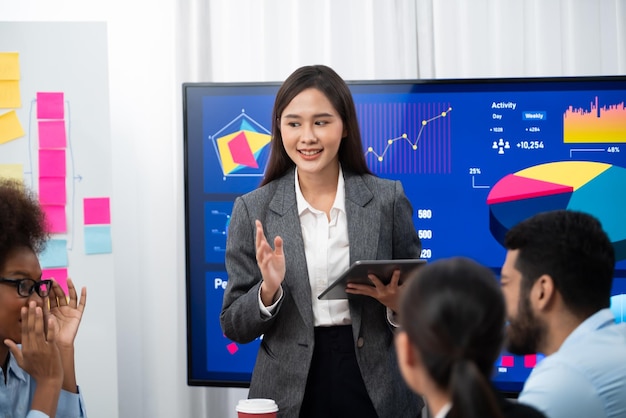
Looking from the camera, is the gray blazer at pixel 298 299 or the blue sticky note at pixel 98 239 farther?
the blue sticky note at pixel 98 239

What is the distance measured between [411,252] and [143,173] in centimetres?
208

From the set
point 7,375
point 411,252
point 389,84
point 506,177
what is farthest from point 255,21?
point 7,375

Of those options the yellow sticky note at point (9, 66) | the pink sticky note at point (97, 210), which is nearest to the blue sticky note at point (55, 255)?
the pink sticky note at point (97, 210)

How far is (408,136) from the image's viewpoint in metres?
3.55

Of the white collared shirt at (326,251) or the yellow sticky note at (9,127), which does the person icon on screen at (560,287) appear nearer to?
the white collared shirt at (326,251)

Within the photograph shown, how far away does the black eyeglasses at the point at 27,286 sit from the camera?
1.94 m

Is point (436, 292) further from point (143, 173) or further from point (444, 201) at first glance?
point (143, 173)

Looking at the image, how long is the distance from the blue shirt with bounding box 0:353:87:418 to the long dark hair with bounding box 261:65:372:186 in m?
0.86

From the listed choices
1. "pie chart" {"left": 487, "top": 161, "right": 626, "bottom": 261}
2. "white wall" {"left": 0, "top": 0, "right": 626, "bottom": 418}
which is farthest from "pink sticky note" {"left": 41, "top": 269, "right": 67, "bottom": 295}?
"pie chart" {"left": 487, "top": 161, "right": 626, "bottom": 261}

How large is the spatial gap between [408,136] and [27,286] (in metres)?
2.00

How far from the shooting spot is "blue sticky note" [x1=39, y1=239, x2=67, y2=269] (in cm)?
354

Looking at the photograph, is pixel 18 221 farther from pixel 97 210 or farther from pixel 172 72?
pixel 172 72

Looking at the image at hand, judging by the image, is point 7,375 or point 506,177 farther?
point 506,177

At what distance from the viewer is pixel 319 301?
90.9 inches
